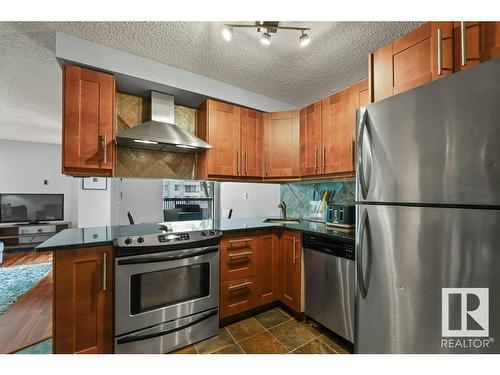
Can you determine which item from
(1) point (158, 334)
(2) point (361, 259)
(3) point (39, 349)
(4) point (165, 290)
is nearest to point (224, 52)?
(2) point (361, 259)

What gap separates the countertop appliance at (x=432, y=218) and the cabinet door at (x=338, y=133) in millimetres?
785

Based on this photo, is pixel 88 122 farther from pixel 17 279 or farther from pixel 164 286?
pixel 17 279

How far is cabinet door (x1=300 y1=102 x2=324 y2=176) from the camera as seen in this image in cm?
227

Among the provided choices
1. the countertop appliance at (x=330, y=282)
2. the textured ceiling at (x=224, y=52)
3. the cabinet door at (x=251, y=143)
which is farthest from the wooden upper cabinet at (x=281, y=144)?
the countertop appliance at (x=330, y=282)

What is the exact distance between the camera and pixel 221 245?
6.55 ft

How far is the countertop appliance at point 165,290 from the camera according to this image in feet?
5.09

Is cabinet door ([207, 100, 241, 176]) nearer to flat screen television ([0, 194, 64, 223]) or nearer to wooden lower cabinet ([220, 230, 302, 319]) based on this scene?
wooden lower cabinet ([220, 230, 302, 319])

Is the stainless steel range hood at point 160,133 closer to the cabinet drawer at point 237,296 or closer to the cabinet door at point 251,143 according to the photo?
the cabinet door at point 251,143

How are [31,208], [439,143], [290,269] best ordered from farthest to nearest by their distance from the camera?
[31,208] → [290,269] → [439,143]

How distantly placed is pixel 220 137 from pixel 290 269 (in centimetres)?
154

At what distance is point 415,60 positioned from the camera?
127cm

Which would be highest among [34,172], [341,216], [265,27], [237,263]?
[265,27]
